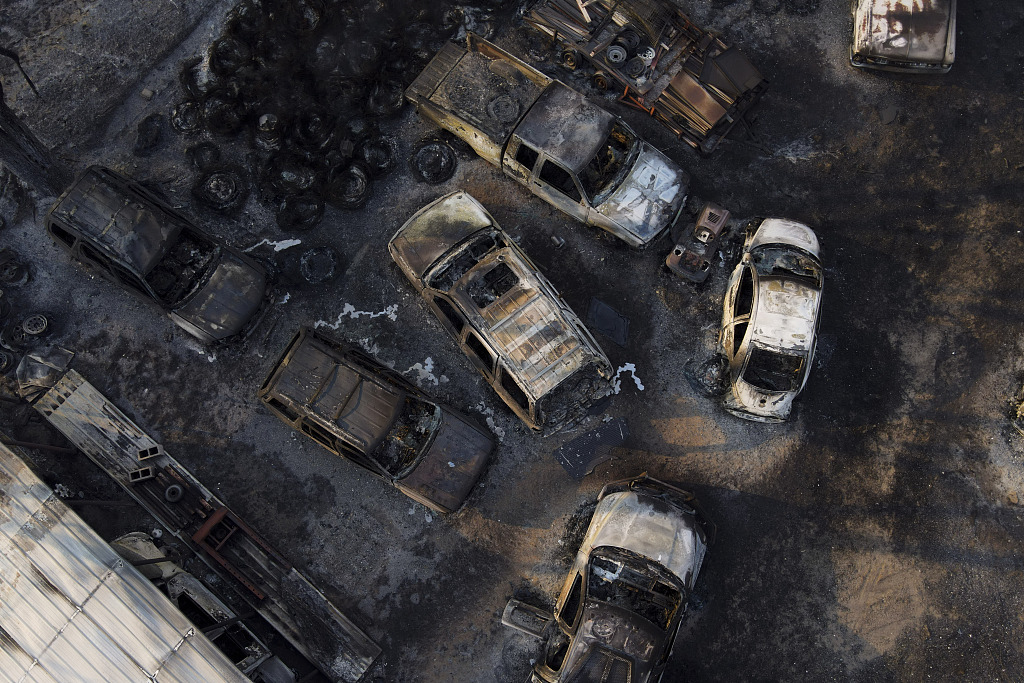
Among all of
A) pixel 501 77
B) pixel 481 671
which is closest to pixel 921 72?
pixel 501 77

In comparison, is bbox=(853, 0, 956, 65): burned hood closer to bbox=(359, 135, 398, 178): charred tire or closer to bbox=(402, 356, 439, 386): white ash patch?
bbox=(359, 135, 398, 178): charred tire

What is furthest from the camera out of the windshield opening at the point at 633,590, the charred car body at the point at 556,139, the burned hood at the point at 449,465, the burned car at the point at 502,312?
the charred car body at the point at 556,139

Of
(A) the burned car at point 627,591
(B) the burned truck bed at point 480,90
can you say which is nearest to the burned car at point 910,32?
(B) the burned truck bed at point 480,90

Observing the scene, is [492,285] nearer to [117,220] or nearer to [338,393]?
[338,393]

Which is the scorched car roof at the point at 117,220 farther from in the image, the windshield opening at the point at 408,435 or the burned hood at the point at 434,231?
the windshield opening at the point at 408,435

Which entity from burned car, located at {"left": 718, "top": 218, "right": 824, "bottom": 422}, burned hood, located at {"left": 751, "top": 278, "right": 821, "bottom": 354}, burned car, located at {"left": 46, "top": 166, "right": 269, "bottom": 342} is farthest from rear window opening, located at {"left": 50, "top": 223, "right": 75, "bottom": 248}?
burned hood, located at {"left": 751, "top": 278, "right": 821, "bottom": 354}
